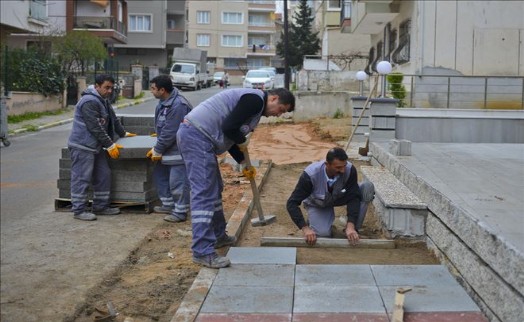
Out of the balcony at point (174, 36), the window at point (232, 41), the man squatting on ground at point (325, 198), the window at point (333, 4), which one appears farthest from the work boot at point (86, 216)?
the window at point (232, 41)

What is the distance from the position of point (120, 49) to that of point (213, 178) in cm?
5219

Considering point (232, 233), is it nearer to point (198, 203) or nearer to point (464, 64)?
point (198, 203)

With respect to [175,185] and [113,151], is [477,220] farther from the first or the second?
[113,151]

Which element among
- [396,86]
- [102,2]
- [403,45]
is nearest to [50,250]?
[396,86]

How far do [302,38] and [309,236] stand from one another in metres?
53.4

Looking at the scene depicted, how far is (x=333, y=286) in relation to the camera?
490cm

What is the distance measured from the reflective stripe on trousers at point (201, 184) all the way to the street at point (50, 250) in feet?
3.15

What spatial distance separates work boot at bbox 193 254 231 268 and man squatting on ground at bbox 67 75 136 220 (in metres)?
2.77

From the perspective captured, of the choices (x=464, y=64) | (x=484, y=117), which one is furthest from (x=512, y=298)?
(x=464, y=64)

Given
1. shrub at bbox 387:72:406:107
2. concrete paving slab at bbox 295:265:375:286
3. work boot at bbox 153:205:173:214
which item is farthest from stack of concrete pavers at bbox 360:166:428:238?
shrub at bbox 387:72:406:107

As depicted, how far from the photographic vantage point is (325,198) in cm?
626

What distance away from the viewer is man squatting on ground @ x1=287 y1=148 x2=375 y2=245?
20.0 feet

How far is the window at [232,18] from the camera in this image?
74.3 metres

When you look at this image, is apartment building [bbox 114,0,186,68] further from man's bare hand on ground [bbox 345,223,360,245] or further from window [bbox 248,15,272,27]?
man's bare hand on ground [bbox 345,223,360,245]
